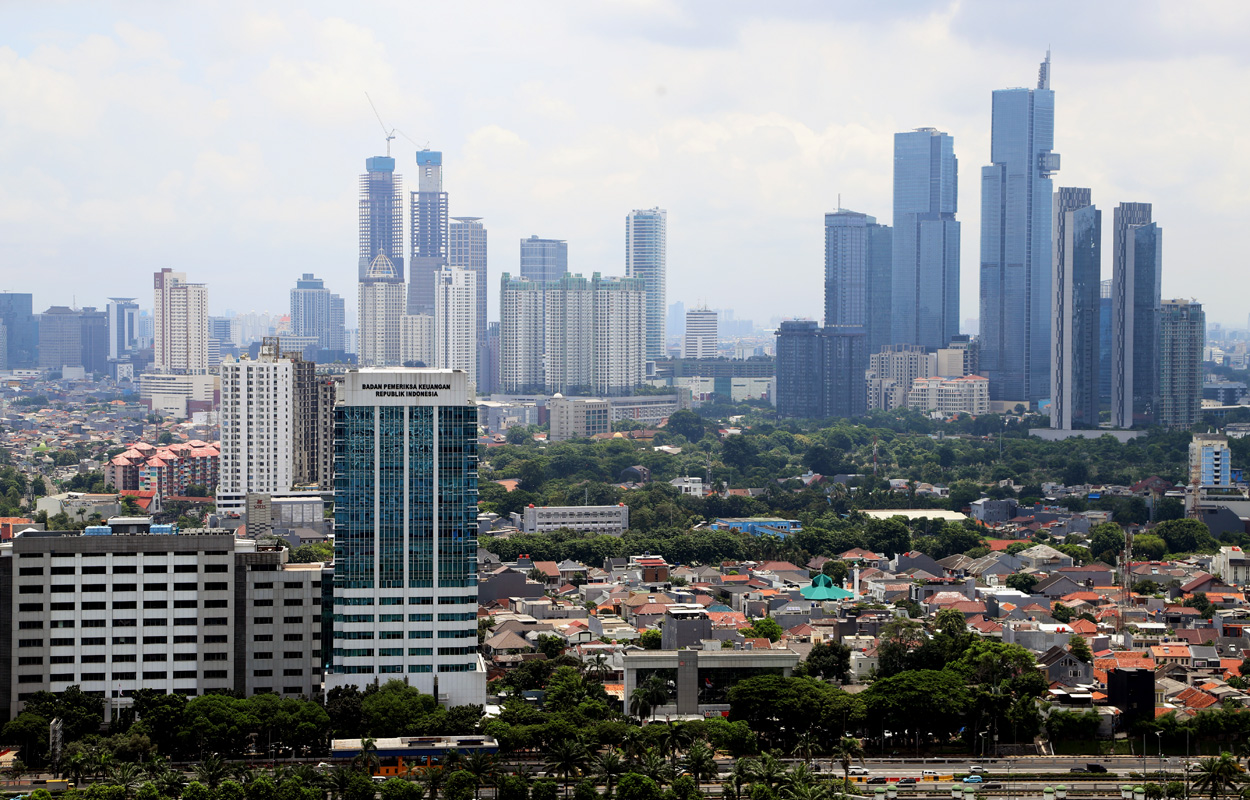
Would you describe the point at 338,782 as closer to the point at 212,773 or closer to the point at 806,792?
the point at 212,773

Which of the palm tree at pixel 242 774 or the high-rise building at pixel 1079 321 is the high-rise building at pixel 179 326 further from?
the palm tree at pixel 242 774

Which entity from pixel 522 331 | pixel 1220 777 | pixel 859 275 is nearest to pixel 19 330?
pixel 522 331

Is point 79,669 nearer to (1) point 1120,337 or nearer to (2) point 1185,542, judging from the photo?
(2) point 1185,542

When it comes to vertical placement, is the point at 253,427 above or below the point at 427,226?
below

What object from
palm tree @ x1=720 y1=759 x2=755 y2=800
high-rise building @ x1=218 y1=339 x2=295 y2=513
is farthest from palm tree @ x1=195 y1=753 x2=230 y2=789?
high-rise building @ x1=218 y1=339 x2=295 y2=513

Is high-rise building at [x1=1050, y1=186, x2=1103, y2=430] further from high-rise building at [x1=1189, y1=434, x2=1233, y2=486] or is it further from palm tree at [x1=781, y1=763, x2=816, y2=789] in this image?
palm tree at [x1=781, y1=763, x2=816, y2=789]

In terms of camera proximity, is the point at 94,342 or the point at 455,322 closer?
the point at 455,322
